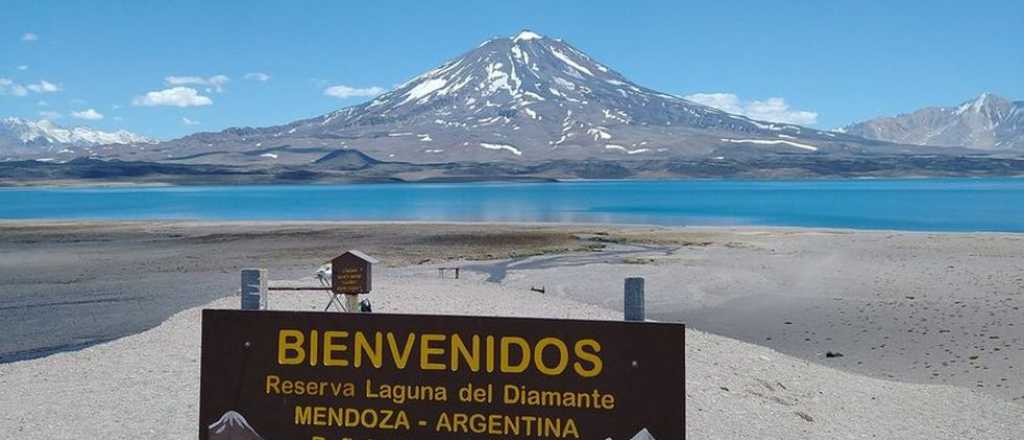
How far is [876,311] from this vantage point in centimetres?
2614

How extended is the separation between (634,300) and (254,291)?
2332 mm

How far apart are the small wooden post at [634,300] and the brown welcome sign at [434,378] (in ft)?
0.62

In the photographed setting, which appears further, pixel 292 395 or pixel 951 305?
pixel 951 305

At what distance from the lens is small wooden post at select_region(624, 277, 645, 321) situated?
5418 mm

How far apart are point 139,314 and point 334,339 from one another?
836 inches

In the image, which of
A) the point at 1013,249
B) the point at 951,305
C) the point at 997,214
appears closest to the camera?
the point at 951,305

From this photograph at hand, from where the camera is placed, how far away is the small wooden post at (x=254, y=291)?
19.1ft

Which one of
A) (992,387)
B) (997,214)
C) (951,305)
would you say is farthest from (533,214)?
(992,387)

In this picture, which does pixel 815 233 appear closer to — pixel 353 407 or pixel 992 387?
pixel 992 387

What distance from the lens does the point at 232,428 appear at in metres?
5.53

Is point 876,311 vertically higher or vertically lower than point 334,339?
lower

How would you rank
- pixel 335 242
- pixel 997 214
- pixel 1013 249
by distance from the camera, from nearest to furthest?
pixel 1013 249, pixel 335 242, pixel 997 214

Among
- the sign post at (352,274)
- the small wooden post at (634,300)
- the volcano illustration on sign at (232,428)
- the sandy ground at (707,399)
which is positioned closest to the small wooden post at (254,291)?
the volcano illustration on sign at (232,428)

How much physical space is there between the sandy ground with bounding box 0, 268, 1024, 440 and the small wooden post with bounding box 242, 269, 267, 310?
16.8 ft
